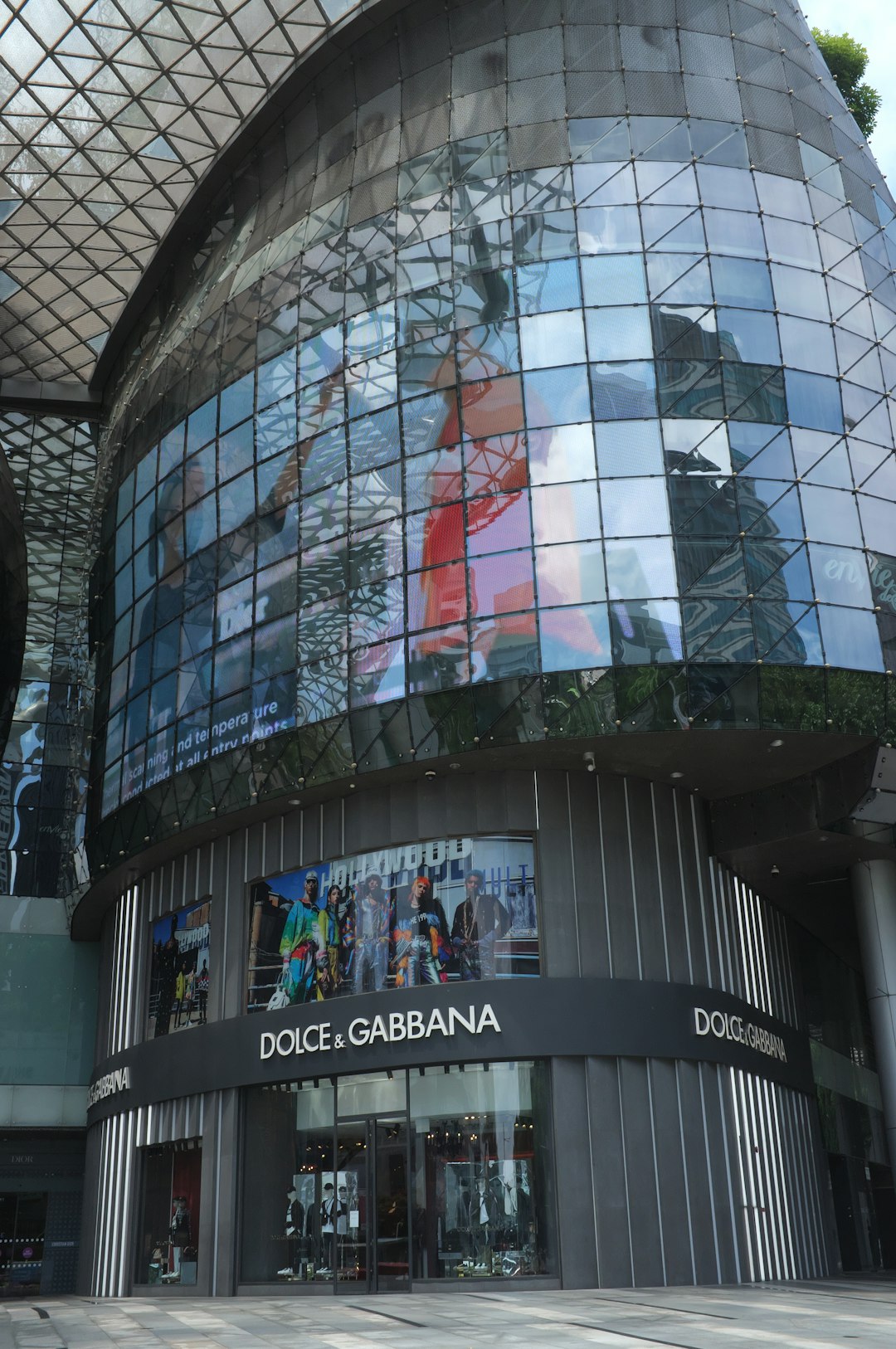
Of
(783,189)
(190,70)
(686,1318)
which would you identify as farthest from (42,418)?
(686,1318)

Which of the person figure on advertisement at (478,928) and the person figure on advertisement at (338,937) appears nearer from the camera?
the person figure on advertisement at (478,928)

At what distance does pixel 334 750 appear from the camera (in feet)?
87.3

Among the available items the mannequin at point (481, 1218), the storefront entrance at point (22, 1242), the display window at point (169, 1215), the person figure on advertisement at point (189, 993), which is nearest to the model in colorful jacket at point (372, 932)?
the mannequin at point (481, 1218)

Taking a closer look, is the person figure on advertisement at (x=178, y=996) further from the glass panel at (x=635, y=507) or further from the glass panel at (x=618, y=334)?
the glass panel at (x=618, y=334)

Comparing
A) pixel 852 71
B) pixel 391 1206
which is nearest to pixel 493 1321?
pixel 391 1206

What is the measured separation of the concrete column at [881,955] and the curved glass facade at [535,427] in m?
6.09

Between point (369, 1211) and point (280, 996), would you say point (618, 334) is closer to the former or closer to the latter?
point (280, 996)

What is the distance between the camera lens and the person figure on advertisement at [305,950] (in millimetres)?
26703

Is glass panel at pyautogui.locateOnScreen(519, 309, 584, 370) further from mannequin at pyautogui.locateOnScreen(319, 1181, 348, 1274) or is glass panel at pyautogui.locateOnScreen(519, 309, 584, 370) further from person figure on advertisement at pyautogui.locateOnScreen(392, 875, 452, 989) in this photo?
mannequin at pyautogui.locateOnScreen(319, 1181, 348, 1274)

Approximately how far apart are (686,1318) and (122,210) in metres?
34.7

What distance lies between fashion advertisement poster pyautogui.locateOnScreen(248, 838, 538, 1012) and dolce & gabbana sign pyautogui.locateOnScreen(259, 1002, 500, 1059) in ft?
2.29

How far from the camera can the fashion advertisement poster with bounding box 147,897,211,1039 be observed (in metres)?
29.4

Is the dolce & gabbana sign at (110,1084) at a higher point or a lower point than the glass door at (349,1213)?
higher

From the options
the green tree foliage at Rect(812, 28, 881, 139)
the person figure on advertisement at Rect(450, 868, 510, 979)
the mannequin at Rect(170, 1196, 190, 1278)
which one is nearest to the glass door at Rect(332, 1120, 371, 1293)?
the person figure on advertisement at Rect(450, 868, 510, 979)
